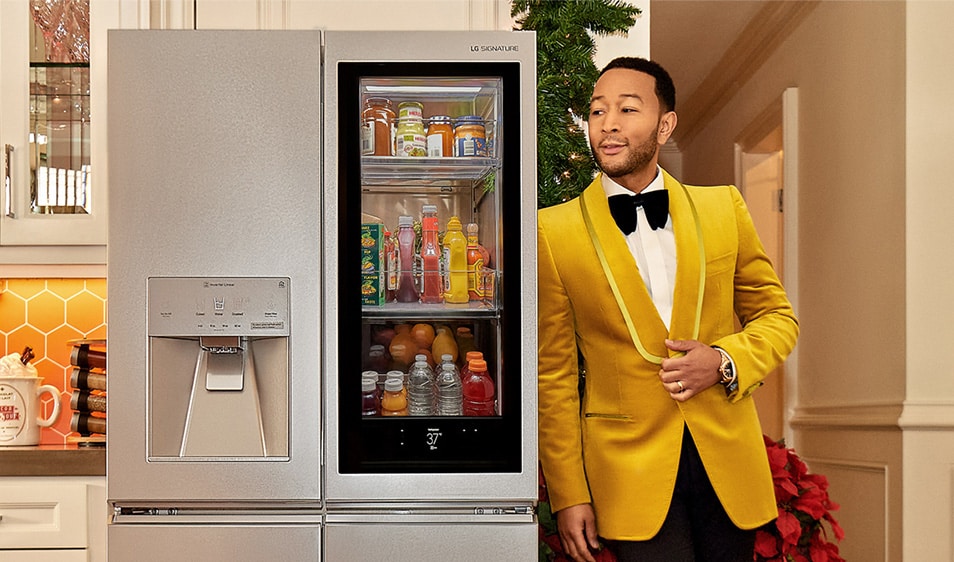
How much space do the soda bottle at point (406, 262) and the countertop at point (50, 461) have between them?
3.05 ft

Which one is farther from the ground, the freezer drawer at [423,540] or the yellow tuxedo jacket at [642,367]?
the yellow tuxedo jacket at [642,367]

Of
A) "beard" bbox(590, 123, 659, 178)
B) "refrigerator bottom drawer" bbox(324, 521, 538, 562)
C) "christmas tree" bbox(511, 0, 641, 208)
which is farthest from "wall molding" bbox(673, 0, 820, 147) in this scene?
"refrigerator bottom drawer" bbox(324, 521, 538, 562)

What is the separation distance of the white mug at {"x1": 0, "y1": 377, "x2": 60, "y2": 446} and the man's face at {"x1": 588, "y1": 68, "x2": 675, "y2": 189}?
1659mm

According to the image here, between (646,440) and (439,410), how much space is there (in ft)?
1.42

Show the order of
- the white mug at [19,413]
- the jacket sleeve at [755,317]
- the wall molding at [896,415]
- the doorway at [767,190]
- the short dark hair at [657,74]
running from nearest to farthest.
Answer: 1. the jacket sleeve at [755,317]
2. the short dark hair at [657,74]
3. the white mug at [19,413]
4. the wall molding at [896,415]
5. the doorway at [767,190]

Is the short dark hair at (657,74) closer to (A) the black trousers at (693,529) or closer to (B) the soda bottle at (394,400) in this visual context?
(A) the black trousers at (693,529)

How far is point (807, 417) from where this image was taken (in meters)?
4.09

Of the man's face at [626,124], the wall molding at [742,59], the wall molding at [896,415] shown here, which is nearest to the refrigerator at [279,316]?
the man's face at [626,124]

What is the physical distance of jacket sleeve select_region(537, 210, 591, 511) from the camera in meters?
2.04

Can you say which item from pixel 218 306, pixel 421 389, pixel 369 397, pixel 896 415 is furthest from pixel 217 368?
pixel 896 415

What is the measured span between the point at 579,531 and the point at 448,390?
40 centimetres

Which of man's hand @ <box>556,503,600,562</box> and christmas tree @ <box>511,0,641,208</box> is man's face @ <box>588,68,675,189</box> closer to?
christmas tree @ <box>511,0,641,208</box>

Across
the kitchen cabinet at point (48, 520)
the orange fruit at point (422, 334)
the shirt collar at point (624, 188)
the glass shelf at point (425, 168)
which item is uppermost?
the glass shelf at point (425, 168)

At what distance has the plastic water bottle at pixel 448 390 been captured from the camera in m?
2.02
